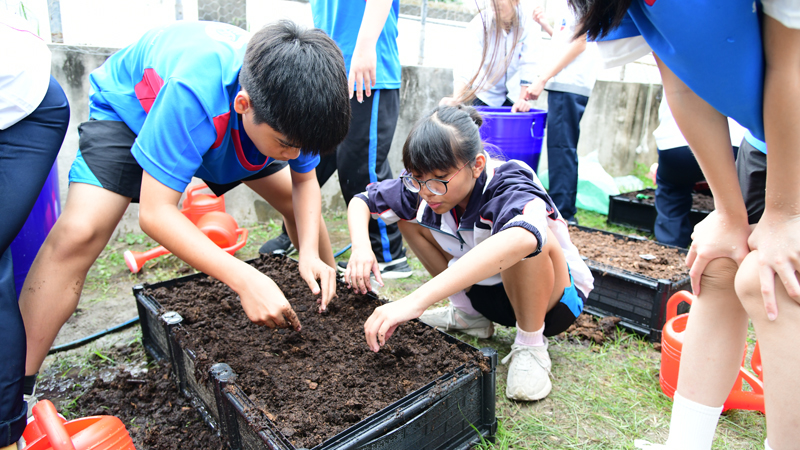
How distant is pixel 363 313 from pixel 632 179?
4.26 meters

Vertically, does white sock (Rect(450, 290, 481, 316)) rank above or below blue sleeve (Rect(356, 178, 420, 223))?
below

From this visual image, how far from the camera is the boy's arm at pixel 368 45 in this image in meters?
2.17

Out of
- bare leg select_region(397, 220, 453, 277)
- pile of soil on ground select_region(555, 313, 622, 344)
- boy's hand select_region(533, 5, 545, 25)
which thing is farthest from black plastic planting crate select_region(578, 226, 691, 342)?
boy's hand select_region(533, 5, 545, 25)

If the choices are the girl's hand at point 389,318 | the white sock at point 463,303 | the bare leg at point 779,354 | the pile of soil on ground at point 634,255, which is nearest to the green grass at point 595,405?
the white sock at point 463,303

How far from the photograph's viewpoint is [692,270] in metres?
1.10

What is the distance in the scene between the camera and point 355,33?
2527mm

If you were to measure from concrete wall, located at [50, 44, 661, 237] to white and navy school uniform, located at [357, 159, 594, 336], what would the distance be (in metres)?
2.10

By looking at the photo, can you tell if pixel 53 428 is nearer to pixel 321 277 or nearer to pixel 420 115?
pixel 321 277

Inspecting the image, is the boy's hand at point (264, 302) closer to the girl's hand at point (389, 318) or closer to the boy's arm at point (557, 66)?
the girl's hand at point (389, 318)

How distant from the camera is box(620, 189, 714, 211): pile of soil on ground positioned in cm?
363

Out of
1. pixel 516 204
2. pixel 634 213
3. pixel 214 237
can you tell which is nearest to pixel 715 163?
pixel 516 204

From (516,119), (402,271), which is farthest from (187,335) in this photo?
(516,119)

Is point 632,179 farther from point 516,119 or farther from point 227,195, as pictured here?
point 227,195

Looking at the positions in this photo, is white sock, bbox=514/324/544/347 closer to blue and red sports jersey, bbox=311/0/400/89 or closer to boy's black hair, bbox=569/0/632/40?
boy's black hair, bbox=569/0/632/40
